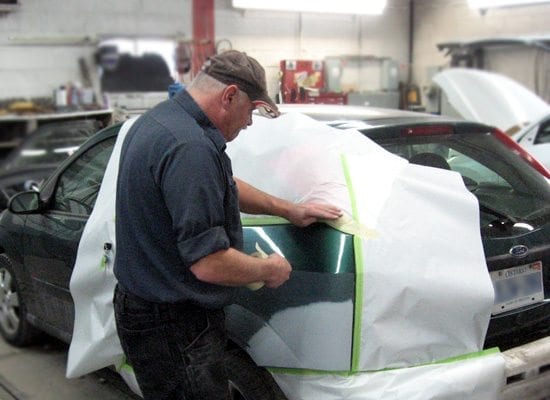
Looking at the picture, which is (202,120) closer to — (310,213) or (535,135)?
(310,213)

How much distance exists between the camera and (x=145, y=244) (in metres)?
1.98

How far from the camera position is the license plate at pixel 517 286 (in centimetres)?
244

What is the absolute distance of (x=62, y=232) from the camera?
3256 millimetres

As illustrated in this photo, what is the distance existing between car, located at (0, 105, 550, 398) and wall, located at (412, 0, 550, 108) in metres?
8.20

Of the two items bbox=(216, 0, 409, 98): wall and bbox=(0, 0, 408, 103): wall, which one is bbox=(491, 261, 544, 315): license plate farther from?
bbox=(216, 0, 409, 98): wall

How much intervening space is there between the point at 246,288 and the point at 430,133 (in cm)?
102

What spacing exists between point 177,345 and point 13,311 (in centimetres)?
235

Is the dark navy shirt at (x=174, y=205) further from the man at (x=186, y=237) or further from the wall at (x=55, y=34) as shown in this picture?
the wall at (x=55, y=34)

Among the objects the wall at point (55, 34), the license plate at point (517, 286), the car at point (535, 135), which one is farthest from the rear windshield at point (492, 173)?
the wall at point (55, 34)

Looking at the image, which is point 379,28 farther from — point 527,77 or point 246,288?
point 246,288

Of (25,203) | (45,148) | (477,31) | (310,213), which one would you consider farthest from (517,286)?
(477,31)

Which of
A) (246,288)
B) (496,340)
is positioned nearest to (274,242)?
(246,288)

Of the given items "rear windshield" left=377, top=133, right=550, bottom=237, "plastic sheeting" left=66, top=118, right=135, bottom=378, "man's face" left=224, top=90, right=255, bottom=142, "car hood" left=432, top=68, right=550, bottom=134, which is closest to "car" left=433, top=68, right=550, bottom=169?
"car hood" left=432, top=68, right=550, bottom=134

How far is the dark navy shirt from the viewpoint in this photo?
185cm
